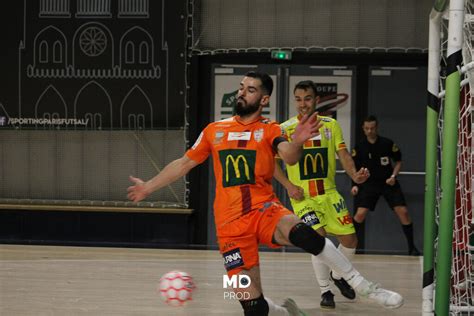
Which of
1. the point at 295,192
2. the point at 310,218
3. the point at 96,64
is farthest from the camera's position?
the point at 96,64

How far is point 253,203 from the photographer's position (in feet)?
18.8

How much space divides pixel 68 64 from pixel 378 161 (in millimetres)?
4955

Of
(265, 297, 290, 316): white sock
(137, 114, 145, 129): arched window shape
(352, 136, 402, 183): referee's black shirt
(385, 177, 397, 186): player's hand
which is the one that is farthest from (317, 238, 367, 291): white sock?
(137, 114, 145, 129): arched window shape

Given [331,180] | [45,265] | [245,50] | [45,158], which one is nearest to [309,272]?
[331,180]

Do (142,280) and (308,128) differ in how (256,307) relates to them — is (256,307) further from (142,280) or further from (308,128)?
(142,280)

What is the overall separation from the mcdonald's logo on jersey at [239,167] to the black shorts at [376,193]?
6223 mm

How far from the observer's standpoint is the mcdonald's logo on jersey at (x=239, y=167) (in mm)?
5781

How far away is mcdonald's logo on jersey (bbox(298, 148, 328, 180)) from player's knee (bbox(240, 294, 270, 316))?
212 cm

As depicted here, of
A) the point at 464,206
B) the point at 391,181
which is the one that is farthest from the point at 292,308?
the point at 391,181

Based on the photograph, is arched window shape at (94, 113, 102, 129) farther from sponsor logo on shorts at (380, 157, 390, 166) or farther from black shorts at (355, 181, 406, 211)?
sponsor logo on shorts at (380, 157, 390, 166)

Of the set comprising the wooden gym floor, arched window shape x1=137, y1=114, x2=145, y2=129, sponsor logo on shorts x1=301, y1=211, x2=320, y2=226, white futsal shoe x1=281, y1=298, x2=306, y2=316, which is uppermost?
arched window shape x1=137, y1=114, x2=145, y2=129

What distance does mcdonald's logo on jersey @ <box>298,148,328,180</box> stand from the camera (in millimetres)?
7539

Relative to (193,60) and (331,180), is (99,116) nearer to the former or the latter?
(193,60)

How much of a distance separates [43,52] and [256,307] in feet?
26.7
